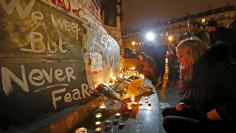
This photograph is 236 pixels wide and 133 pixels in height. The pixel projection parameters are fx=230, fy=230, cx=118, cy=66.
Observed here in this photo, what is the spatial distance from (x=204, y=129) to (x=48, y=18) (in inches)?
108

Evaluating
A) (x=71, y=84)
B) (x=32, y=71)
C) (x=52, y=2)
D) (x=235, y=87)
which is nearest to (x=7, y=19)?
(x=32, y=71)

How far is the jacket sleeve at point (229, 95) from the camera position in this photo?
2.55m

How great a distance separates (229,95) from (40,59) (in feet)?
8.16

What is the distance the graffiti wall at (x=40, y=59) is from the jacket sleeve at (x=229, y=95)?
2.20 meters

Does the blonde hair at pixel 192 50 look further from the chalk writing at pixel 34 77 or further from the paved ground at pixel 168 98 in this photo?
the paved ground at pixel 168 98

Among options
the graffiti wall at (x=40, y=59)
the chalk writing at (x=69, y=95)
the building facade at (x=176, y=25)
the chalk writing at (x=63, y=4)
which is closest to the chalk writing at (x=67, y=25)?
the graffiti wall at (x=40, y=59)

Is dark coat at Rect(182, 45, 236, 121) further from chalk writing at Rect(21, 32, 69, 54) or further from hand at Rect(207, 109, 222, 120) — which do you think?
chalk writing at Rect(21, 32, 69, 54)

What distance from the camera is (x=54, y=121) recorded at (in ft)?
9.52

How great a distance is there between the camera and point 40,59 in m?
3.26

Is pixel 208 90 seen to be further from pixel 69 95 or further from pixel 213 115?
pixel 69 95

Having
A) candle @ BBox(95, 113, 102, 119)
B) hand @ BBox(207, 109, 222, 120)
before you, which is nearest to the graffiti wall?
candle @ BBox(95, 113, 102, 119)

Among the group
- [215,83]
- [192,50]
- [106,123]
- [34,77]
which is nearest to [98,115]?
[106,123]

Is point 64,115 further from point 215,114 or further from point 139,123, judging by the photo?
point 215,114

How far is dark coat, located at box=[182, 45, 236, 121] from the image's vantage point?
8.54ft
